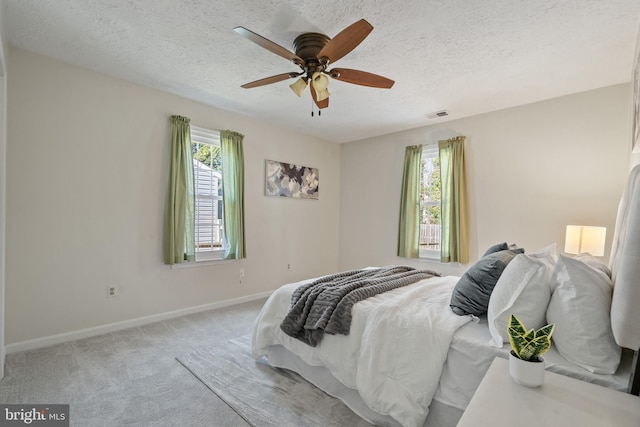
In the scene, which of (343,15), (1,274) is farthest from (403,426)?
(1,274)

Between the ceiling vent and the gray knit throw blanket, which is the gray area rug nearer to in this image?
the gray knit throw blanket

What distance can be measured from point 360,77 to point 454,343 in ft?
6.33

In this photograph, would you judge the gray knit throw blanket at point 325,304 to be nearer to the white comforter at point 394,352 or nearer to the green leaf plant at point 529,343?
the white comforter at point 394,352

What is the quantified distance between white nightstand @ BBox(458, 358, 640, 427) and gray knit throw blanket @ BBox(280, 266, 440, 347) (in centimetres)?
97

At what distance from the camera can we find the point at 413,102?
11.9ft

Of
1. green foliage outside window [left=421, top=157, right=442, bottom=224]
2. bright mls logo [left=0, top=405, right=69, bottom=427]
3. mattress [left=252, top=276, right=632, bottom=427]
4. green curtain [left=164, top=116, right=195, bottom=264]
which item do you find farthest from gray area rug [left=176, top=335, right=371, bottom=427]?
green foliage outside window [left=421, top=157, right=442, bottom=224]

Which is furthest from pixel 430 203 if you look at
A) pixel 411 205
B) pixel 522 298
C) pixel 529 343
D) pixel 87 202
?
pixel 87 202

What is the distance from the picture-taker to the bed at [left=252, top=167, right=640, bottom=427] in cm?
119

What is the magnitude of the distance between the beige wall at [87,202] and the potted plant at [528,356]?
342cm

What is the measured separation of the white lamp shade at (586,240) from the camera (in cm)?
279

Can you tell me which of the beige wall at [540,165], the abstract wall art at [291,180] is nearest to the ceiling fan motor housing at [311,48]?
the abstract wall art at [291,180]

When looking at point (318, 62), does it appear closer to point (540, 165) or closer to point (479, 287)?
point (479, 287)

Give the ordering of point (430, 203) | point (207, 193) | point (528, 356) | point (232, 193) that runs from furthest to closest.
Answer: point (430, 203), point (232, 193), point (207, 193), point (528, 356)

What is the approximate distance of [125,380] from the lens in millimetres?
2193
